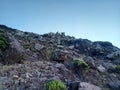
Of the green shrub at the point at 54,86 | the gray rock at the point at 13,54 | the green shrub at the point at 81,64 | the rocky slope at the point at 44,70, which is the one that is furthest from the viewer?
the green shrub at the point at 81,64

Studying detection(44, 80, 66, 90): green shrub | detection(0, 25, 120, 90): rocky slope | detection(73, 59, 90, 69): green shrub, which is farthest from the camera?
detection(73, 59, 90, 69): green shrub

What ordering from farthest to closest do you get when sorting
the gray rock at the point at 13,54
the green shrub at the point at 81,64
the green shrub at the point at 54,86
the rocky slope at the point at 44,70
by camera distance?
the green shrub at the point at 81,64, the gray rock at the point at 13,54, the rocky slope at the point at 44,70, the green shrub at the point at 54,86

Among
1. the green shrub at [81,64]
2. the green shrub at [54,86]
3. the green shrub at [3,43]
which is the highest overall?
the green shrub at [3,43]

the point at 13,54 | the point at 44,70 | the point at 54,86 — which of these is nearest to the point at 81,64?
the point at 44,70

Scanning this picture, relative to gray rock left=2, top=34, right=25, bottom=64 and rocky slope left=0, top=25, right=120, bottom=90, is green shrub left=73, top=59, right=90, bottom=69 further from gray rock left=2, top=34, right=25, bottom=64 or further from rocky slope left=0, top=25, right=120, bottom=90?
gray rock left=2, top=34, right=25, bottom=64

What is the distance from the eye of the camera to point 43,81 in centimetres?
1192

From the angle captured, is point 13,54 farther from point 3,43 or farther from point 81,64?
point 81,64

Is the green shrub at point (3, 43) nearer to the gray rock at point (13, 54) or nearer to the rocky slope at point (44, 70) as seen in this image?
the rocky slope at point (44, 70)

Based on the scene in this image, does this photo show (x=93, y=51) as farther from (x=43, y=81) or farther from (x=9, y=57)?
(x=43, y=81)

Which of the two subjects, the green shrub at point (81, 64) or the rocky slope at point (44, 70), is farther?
the green shrub at point (81, 64)

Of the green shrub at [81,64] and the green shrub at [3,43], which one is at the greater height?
the green shrub at [3,43]

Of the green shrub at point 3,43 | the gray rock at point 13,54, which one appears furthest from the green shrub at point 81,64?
the green shrub at point 3,43

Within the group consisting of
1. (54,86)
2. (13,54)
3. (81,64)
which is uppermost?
(13,54)

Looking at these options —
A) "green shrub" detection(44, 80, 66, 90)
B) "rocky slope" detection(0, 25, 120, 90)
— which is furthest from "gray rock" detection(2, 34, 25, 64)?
"green shrub" detection(44, 80, 66, 90)
